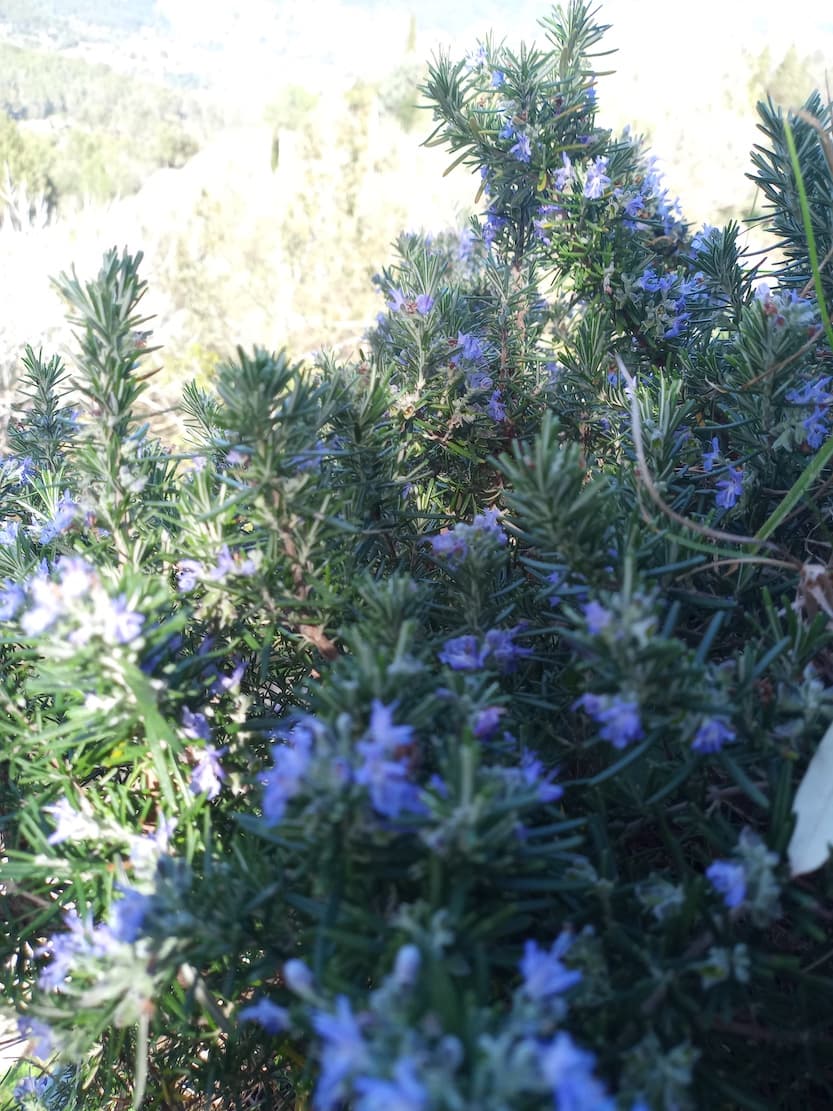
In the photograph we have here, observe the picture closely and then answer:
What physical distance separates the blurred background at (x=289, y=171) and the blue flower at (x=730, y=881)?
64.0 inches

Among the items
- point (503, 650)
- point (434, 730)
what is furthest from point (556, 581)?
point (434, 730)

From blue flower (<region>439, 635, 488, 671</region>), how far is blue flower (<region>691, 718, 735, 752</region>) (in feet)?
0.72

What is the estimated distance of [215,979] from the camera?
0.76 m

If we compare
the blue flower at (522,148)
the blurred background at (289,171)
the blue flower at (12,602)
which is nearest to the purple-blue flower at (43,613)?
the blue flower at (12,602)

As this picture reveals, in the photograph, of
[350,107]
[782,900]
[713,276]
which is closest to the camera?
[782,900]

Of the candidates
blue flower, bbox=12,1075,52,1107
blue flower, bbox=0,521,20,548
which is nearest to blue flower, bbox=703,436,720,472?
blue flower, bbox=0,521,20,548

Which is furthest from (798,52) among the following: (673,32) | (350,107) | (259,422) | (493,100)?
(259,422)

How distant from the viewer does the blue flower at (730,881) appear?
581mm

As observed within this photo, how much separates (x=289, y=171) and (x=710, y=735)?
15.9m

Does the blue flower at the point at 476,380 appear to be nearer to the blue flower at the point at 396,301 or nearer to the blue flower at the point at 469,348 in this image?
the blue flower at the point at 469,348

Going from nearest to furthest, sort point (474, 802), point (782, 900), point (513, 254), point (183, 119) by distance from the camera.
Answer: point (474, 802), point (782, 900), point (513, 254), point (183, 119)

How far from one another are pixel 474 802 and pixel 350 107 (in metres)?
17.1

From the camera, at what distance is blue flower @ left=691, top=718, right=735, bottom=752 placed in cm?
63

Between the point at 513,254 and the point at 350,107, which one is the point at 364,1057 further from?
the point at 350,107
